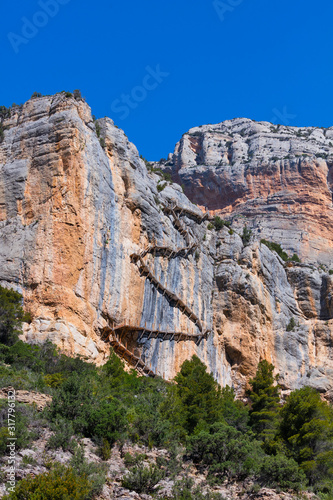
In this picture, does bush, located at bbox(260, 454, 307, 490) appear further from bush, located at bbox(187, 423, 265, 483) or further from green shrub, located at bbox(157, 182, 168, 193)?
green shrub, located at bbox(157, 182, 168, 193)

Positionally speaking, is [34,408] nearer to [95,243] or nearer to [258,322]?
[95,243]

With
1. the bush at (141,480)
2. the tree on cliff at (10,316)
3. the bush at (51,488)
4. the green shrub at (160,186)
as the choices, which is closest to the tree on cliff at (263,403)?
the bush at (141,480)

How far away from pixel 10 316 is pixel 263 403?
14.2 metres

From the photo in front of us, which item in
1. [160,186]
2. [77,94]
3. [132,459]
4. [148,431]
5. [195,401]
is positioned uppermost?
[77,94]

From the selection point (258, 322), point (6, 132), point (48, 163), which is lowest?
point (258, 322)

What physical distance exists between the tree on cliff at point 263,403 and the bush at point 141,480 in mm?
11377

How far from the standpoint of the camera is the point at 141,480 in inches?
618

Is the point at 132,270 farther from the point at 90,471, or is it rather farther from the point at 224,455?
the point at 90,471

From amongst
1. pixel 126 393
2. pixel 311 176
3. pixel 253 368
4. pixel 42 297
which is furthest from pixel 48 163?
pixel 311 176

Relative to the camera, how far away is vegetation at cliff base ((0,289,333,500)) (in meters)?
15.6

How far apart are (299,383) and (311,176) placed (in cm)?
3756

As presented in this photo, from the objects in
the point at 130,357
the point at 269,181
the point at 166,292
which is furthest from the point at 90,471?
the point at 269,181

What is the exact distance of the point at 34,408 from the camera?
720 inches

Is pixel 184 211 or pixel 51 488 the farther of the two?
pixel 184 211
